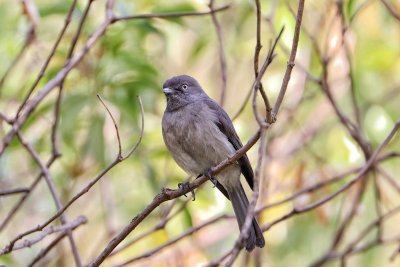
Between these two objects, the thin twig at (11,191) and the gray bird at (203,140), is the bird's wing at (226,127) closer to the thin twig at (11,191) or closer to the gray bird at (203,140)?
→ the gray bird at (203,140)

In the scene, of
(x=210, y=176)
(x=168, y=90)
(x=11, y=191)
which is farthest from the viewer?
(x=168, y=90)

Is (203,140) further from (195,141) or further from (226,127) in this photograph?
(226,127)

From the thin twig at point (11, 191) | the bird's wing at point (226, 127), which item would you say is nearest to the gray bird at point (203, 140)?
the bird's wing at point (226, 127)

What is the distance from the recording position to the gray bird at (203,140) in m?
5.12

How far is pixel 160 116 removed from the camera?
617 cm

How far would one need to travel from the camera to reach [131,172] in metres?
6.66

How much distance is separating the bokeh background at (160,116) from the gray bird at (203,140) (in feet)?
0.68

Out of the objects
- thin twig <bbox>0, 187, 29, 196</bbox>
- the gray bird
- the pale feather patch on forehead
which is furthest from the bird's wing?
thin twig <bbox>0, 187, 29, 196</bbox>

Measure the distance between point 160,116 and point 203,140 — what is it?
1.11 metres

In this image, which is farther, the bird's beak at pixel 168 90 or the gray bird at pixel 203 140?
the bird's beak at pixel 168 90

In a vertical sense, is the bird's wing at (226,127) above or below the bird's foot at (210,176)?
above

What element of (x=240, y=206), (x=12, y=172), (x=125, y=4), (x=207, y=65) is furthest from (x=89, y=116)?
(x=207, y=65)

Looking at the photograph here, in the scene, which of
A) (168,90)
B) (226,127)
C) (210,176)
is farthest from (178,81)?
(210,176)

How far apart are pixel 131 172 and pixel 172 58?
129cm
